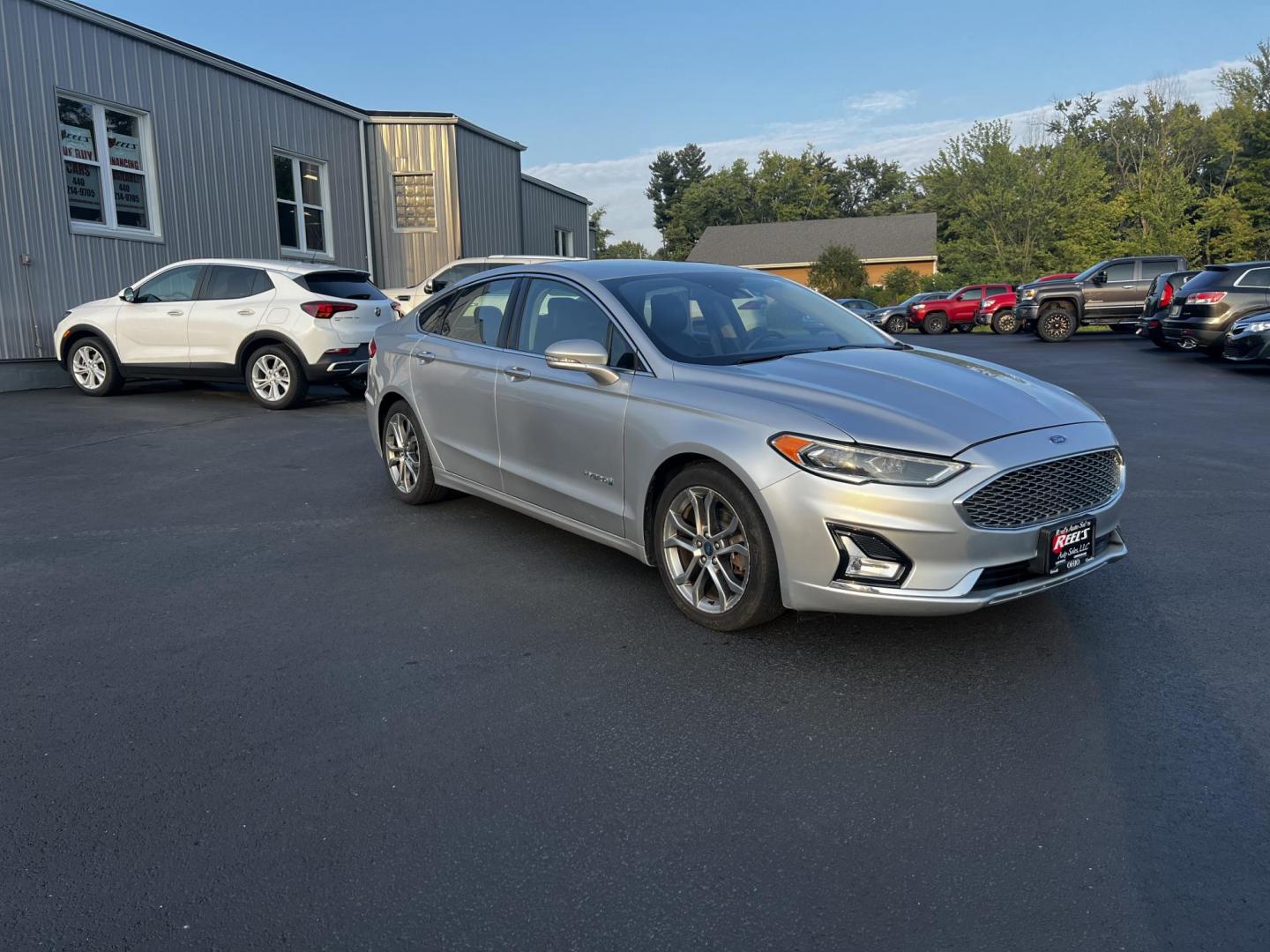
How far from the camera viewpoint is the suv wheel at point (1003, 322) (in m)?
33.1

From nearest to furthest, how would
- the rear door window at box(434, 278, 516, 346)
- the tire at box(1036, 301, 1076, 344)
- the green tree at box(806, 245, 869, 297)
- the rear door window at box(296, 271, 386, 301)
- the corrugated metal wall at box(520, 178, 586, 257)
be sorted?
the rear door window at box(434, 278, 516, 346)
the rear door window at box(296, 271, 386, 301)
the tire at box(1036, 301, 1076, 344)
the corrugated metal wall at box(520, 178, 586, 257)
the green tree at box(806, 245, 869, 297)

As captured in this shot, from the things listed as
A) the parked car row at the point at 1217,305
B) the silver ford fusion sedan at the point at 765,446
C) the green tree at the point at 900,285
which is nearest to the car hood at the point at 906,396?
the silver ford fusion sedan at the point at 765,446

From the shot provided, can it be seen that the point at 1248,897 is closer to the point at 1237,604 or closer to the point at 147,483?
the point at 1237,604

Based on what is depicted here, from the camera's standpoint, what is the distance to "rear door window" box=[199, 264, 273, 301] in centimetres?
1147

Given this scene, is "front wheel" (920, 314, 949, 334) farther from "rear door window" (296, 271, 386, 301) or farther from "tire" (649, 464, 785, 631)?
"tire" (649, 464, 785, 631)

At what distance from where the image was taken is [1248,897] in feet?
8.01

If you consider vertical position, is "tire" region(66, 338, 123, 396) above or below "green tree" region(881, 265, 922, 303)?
below

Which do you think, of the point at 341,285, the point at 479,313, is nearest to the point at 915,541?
the point at 479,313

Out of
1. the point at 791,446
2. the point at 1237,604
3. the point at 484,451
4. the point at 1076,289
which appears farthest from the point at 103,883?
the point at 1076,289

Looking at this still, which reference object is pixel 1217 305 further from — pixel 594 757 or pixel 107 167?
pixel 107 167

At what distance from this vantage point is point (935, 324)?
36250 mm

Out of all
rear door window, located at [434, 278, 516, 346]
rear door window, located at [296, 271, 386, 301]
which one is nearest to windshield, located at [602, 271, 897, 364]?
rear door window, located at [434, 278, 516, 346]

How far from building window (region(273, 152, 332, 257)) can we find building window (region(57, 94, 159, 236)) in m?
2.99

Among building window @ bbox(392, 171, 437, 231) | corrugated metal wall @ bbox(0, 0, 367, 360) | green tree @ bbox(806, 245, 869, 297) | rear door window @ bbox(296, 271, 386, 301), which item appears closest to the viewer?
rear door window @ bbox(296, 271, 386, 301)
